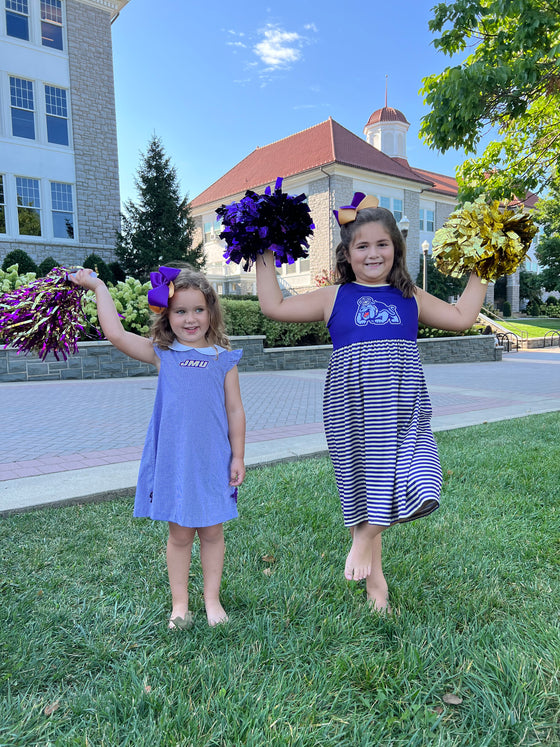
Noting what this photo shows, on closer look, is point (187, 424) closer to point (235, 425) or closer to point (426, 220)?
point (235, 425)

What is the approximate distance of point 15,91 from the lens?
55.1 feet

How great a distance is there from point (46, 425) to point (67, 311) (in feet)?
14.4

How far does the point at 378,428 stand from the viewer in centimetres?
207

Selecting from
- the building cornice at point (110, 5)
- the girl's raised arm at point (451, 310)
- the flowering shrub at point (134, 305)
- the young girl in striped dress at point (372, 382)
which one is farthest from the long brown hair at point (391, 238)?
the building cornice at point (110, 5)

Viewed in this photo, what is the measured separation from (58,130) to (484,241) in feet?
62.8

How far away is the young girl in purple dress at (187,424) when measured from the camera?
2.07 metres

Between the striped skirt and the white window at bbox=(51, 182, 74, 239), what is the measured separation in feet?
58.9

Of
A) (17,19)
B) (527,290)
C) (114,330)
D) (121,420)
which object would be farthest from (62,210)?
(527,290)

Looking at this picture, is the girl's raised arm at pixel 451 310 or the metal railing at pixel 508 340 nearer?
the girl's raised arm at pixel 451 310

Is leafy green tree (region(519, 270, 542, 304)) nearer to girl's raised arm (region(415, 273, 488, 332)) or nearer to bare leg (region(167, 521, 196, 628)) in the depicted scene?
girl's raised arm (region(415, 273, 488, 332))

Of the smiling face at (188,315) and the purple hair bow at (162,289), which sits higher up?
the purple hair bow at (162,289)

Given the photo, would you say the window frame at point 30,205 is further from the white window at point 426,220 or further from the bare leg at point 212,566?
the white window at point 426,220

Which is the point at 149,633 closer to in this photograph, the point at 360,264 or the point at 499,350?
the point at 360,264

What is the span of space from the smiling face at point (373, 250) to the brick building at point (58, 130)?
56.4 ft
